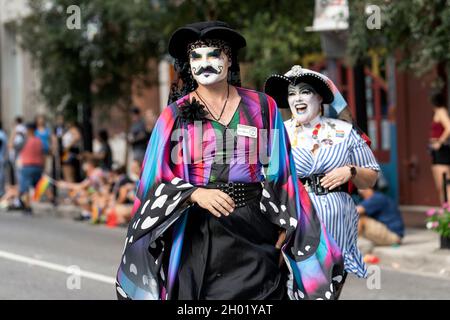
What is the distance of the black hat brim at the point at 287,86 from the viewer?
6.11m

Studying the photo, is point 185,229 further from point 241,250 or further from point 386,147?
point 386,147

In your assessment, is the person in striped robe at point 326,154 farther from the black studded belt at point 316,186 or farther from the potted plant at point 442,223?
the potted plant at point 442,223

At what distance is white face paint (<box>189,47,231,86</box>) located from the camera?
482 centimetres

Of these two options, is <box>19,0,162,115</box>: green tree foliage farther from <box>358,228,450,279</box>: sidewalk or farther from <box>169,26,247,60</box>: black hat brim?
<box>169,26,247,60</box>: black hat brim

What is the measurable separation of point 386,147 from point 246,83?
13.6 feet

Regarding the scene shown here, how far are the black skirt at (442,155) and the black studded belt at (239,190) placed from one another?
28.8 ft

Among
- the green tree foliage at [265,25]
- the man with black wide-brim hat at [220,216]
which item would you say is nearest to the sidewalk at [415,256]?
the green tree foliage at [265,25]

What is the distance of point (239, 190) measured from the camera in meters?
4.71

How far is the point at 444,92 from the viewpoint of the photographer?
15.7 meters

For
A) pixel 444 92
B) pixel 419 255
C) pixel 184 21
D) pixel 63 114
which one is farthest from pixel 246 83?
pixel 63 114

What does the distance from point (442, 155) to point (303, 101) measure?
24.4 feet

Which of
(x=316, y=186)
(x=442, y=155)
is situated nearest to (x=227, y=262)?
(x=316, y=186)

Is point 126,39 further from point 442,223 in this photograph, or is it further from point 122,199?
point 442,223
